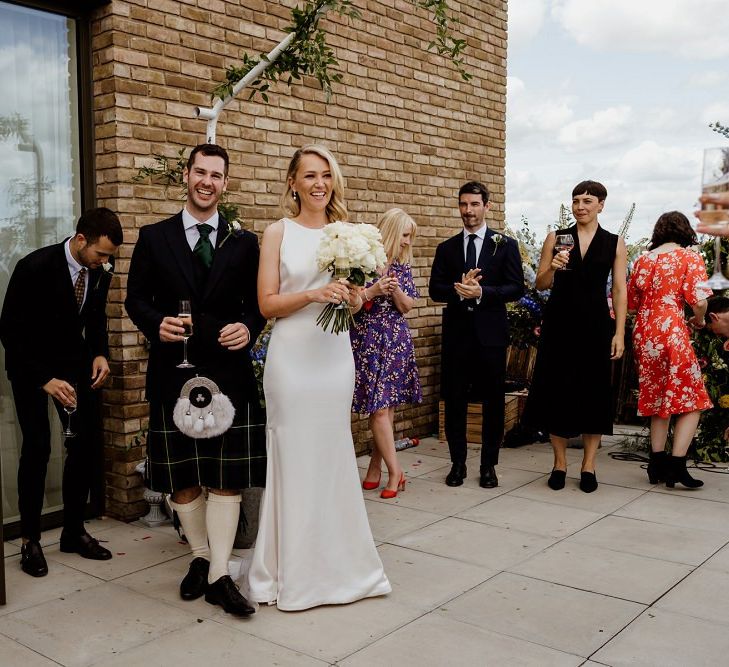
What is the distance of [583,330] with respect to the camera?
5902mm

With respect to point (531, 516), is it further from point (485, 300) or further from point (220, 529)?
point (220, 529)

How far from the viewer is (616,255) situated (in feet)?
19.2

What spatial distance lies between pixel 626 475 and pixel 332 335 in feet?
11.9

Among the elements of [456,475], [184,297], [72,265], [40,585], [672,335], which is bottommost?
[40,585]

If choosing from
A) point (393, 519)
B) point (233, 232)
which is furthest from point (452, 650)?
point (233, 232)

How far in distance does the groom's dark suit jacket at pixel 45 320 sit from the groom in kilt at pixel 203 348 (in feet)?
1.98

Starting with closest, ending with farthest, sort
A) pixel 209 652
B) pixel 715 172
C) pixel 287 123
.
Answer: pixel 715 172, pixel 209 652, pixel 287 123

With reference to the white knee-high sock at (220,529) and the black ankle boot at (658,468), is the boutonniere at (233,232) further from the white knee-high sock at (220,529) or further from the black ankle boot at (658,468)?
the black ankle boot at (658,468)

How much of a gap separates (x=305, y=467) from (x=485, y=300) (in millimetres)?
2554

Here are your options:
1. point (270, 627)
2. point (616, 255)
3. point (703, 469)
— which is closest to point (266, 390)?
point (270, 627)

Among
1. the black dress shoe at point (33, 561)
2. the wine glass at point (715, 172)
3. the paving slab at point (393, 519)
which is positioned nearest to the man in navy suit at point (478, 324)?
the paving slab at point (393, 519)

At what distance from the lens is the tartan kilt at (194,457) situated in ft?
12.9

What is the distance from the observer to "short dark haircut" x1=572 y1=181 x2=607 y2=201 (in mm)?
5785

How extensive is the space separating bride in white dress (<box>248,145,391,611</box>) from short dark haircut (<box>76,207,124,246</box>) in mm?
900
